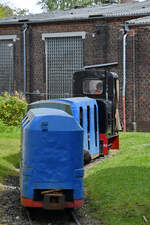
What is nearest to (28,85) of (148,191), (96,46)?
(96,46)

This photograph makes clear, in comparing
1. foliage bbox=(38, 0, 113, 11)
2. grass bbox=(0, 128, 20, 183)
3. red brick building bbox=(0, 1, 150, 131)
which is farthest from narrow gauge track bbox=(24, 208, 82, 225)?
foliage bbox=(38, 0, 113, 11)

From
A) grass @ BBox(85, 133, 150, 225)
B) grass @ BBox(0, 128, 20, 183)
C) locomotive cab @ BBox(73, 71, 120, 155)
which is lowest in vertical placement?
grass @ BBox(0, 128, 20, 183)

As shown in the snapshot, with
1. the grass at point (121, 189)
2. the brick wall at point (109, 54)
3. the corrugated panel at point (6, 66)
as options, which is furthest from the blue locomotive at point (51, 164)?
the corrugated panel at point (6, 66)

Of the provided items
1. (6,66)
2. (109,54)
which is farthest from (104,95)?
(6,66)

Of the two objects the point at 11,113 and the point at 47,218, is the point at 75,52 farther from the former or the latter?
the point at 47,218

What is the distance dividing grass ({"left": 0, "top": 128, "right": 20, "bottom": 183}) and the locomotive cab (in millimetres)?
2970

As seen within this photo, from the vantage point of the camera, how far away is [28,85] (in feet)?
112

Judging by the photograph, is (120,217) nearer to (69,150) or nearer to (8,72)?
(69,150)

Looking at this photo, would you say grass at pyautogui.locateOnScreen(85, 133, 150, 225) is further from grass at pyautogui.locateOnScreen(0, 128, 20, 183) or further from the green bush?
the green bush

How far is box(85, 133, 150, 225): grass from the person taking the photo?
1055cm

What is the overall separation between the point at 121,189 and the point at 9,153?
7.03m

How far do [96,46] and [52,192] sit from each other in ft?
73.7

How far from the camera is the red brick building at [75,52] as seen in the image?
30109 mm

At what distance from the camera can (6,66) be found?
35344 mm
